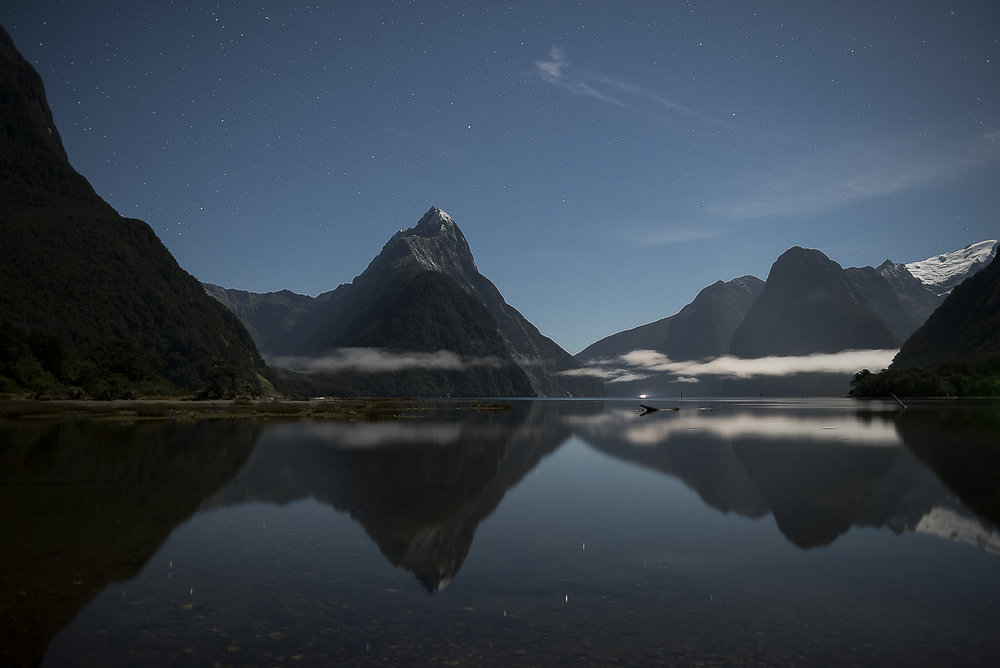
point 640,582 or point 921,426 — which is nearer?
point 640,582

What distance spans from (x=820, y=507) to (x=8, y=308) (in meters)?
230

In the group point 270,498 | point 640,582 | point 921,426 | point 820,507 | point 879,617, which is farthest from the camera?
point 921,426

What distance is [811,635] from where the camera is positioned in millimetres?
11195

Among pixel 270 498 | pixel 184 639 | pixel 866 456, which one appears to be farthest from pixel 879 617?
pixel 866 456

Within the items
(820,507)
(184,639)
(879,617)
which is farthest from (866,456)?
(184,639)

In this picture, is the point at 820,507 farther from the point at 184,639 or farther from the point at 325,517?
the point at 184,639

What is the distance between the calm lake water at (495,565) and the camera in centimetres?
1070

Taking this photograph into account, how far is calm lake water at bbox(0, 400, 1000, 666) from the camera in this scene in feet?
35.1

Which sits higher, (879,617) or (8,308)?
(8,308)

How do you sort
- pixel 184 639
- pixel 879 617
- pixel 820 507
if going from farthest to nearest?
pixel 820 507 < pixel 879 617 < pixel 184 639

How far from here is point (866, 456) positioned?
42.0 m

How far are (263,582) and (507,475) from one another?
2171 centimetres

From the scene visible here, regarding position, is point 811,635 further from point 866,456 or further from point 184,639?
point 866,456

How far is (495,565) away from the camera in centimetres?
1642
